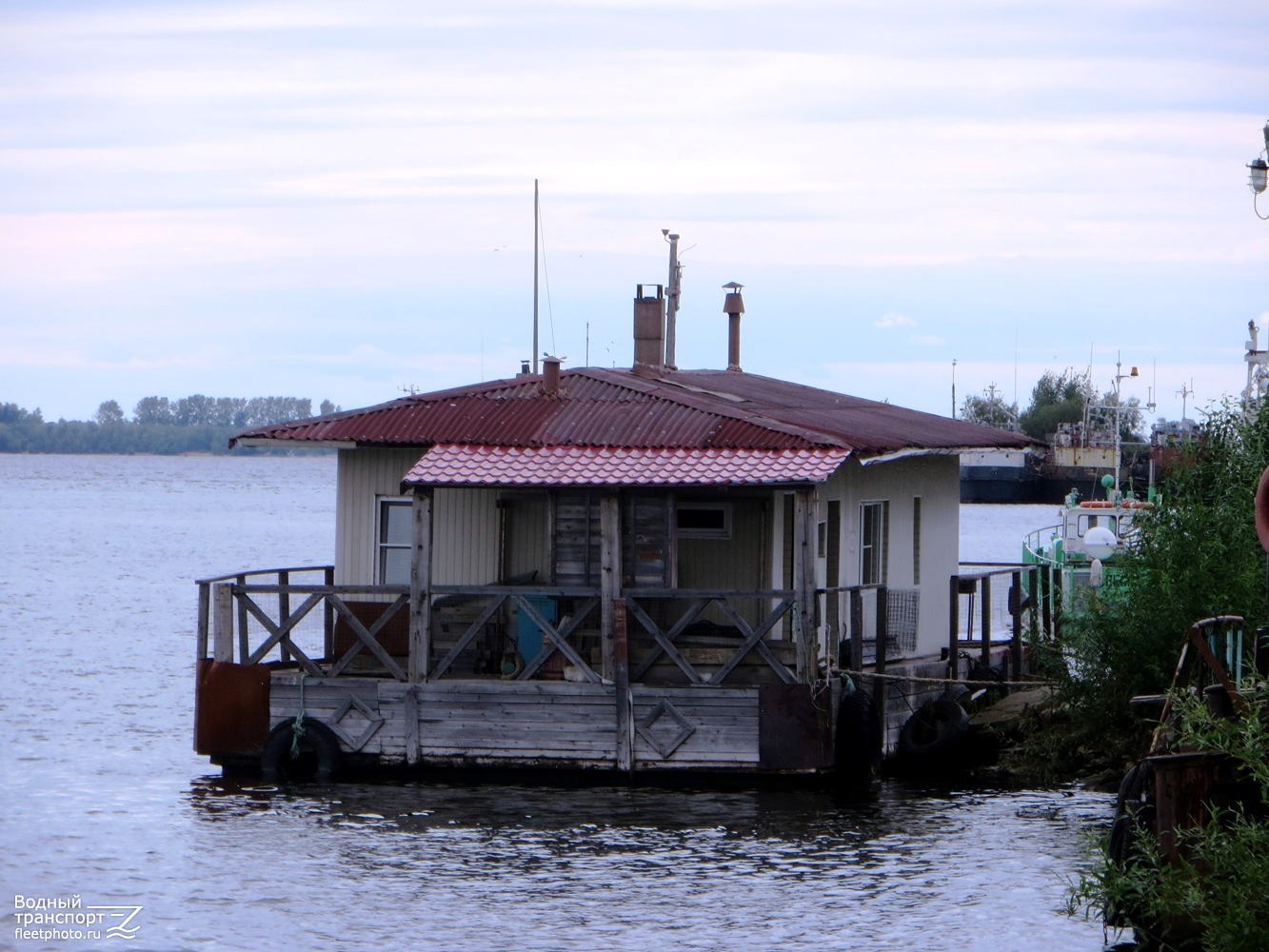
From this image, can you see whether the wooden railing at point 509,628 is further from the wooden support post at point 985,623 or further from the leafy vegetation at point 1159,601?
the wooden support post at point 985,623

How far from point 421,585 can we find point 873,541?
609 cm

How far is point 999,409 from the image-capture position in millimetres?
109125

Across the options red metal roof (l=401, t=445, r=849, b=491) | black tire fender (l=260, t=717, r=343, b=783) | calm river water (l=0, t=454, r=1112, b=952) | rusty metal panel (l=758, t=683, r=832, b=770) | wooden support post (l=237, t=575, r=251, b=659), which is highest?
red metal roof (l=401, t=445, r=849, b=491)

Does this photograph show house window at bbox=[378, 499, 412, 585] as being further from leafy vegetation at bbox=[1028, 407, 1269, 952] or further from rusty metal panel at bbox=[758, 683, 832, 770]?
leafy vegetation at bbox=[1028, 407, 1269, 952]

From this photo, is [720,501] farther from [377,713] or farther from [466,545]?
[377,713]

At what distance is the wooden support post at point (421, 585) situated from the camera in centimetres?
1864

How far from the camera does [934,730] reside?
20.5m

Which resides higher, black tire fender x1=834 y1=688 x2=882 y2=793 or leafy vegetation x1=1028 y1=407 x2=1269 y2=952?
leafy vegetation x1=1028 y1=407 x2=1269 y2=952

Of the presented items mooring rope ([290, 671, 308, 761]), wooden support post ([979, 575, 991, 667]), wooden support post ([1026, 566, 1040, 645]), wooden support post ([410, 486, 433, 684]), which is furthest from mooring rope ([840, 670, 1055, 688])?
mooring rope ([290, 671, 308, 761])

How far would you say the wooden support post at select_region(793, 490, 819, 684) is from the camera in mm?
18188

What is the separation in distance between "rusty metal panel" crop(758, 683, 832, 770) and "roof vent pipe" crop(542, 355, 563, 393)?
501 cm

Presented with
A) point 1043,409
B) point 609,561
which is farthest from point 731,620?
point 1043,409

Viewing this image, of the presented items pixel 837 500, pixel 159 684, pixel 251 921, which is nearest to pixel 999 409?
pixel 159 684

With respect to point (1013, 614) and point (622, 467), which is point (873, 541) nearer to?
point (1013, 614)
